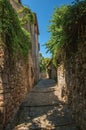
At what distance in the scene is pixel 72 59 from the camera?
6.18 metres

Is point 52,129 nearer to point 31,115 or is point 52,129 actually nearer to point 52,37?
point 31,115

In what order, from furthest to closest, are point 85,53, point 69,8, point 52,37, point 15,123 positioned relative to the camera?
point 52,37 < point 15,123 < point 69,8 < point 85,53

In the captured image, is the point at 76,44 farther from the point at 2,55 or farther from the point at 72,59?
the point at 2,55

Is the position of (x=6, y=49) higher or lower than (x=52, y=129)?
higher

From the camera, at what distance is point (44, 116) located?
24.3 ft

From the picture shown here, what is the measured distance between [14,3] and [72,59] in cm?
977

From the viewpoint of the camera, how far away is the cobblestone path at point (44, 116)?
254 inches

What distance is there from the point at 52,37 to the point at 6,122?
14.1ft

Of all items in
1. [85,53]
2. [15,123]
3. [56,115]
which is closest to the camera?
[85,53]

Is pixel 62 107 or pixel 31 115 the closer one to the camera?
pixel 31 115

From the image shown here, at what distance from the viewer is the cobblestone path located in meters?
6.46

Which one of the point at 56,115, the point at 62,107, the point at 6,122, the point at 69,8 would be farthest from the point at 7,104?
the point at 69,8

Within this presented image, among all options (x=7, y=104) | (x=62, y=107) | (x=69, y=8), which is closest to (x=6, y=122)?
(x=7, y=104)

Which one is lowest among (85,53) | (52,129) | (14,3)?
(52,129)
